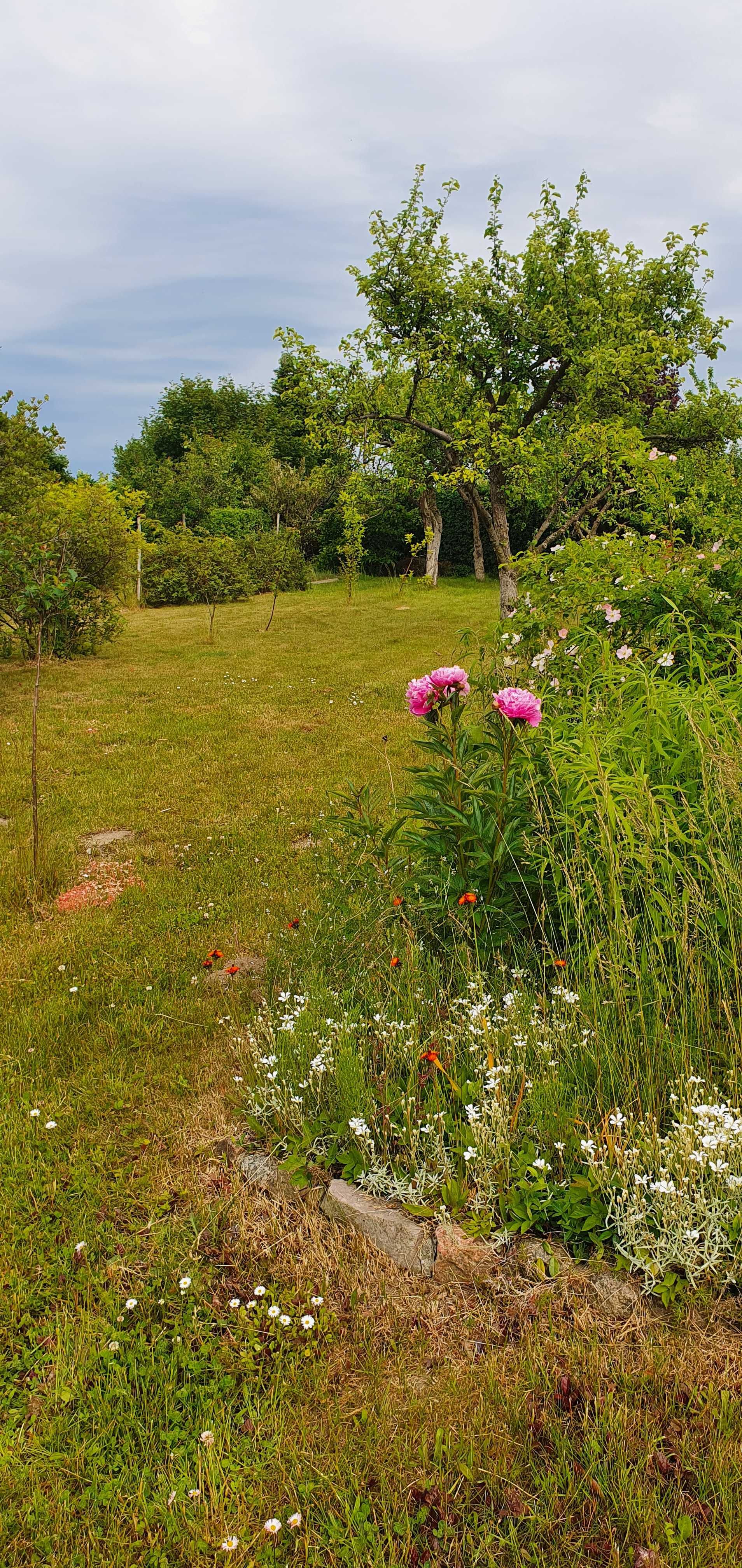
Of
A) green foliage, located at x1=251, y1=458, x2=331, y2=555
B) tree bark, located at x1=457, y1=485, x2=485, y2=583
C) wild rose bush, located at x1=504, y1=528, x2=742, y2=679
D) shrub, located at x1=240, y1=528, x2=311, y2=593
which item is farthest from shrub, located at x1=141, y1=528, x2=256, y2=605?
wild rose bush, located at x1=504, y1=528, x2=742, y2=679

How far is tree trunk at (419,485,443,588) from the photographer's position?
69.7 feet

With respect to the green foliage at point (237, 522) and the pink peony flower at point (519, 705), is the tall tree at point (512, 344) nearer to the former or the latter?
the pink peony flower at point (519, 705)

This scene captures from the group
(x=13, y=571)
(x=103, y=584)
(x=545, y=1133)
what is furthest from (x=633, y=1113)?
(x=103, y=584)

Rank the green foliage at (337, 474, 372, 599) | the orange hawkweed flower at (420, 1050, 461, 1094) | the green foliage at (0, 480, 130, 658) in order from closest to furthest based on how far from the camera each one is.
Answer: the orange hawkweed flower at (420, 1050, 461, 1094) → the green foliage at (0, 480, 130, 658) → the green foliage at (337, 474, 372, 599)

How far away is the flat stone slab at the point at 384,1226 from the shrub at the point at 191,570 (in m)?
17.1

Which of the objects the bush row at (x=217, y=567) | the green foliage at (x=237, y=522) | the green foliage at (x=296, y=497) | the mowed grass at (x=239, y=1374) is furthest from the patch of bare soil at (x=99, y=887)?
the green foliage at (x=237, y=522)

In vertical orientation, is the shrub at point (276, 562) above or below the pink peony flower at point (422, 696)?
above

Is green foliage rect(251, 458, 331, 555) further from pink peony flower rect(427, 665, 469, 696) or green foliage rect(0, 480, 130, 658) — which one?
pink peony flower rect(427, 665, 469, 696)

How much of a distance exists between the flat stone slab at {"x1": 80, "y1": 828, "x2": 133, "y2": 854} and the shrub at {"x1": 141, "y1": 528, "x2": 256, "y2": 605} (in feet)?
43.6

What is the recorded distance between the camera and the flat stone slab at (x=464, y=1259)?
6.26 ft

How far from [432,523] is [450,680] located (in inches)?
791

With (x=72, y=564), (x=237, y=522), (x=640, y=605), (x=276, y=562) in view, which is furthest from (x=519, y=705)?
(x=237, y=522)

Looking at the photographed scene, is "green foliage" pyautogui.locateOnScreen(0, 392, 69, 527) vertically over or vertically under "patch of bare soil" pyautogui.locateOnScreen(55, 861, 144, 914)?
over

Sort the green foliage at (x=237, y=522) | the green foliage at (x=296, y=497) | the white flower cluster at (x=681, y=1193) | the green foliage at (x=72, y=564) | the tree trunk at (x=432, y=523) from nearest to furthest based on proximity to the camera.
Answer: the white flower cluster at (x=681, y=1193)
the green foliage at (x=72, y=564)
the tree trunk at (x=432, y=523)
the green foliage at (x=296, y=497)
the green foliage at (x=237, y=522)
